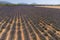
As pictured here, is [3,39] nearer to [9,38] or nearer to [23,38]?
[9,38]

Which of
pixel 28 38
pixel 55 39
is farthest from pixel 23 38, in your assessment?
pixel 55 39

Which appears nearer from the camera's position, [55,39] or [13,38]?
[55,39]

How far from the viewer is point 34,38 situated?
276 inches

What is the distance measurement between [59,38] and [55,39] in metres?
0.27

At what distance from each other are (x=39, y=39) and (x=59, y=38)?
28.0 inches

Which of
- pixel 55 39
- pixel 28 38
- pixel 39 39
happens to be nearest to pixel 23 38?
pixel 28 38

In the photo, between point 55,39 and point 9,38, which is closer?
point 55,39

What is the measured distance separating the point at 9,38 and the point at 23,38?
52cm

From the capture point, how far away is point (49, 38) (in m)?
6.88

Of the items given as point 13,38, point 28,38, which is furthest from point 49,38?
point 13,38

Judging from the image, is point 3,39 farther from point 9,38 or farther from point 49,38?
point 49,38

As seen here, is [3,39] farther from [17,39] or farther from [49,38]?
[49,38]

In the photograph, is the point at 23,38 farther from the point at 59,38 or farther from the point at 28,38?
the point at 59,38

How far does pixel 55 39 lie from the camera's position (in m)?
6.68
